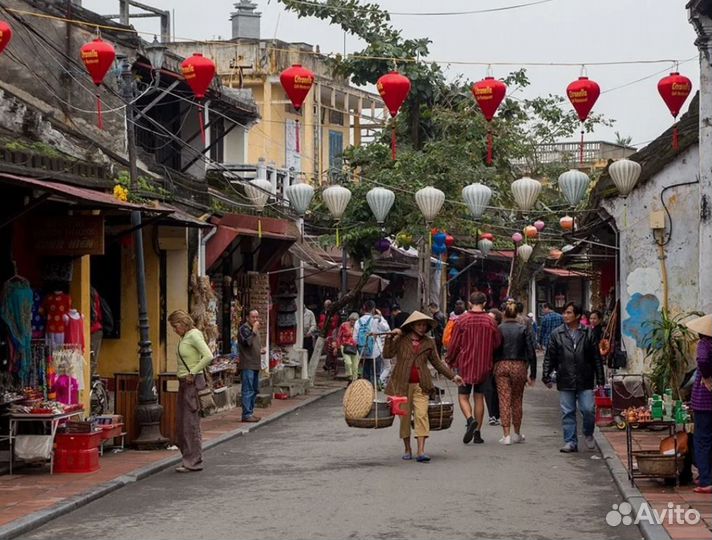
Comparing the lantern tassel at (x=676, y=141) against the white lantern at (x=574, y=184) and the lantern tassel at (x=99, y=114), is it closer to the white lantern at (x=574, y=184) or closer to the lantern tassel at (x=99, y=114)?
the white lantern at (x=574, y=184)

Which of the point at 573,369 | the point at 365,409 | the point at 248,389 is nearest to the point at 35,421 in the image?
the point at 365,409

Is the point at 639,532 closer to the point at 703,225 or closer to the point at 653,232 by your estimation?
the point at 703,225

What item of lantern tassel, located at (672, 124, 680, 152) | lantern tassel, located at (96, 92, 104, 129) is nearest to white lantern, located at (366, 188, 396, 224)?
lantern tassel, located at (96, 92, 104, 129)

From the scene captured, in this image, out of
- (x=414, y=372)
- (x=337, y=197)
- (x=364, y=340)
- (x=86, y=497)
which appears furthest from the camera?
(x=364, y=340)

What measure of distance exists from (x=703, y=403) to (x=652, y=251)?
30.6 ft

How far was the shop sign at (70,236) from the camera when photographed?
50.9ft

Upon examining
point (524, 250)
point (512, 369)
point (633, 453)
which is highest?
point (524, 250)

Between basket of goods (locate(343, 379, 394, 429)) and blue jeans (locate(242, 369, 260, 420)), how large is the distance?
6101 mm

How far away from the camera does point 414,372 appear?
15.1 m

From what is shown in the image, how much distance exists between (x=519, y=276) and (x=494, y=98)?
105 ft

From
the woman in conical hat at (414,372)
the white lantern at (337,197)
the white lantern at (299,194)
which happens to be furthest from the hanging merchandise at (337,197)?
the woman in conical hat at (414,372)

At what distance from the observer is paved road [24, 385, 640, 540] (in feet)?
34.7

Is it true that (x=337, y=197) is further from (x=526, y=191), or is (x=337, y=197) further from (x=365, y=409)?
(x=365, y=409)

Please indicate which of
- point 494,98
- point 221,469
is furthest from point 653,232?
point 221,469
